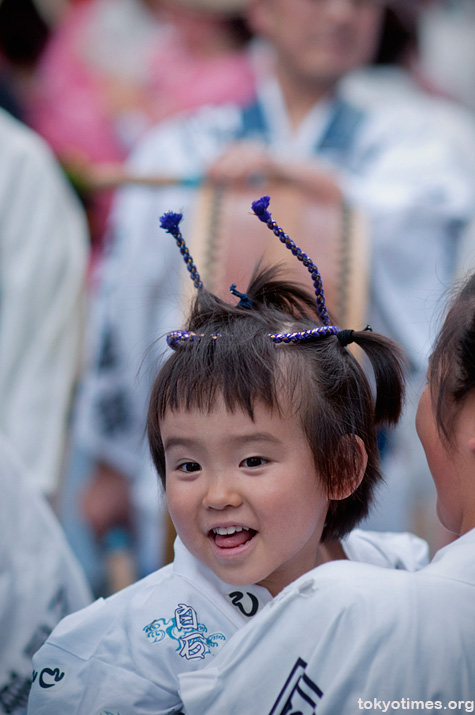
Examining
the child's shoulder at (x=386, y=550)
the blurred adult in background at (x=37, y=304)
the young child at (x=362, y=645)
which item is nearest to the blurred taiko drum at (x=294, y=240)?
the blurred adult in background at (x=37, y=304)

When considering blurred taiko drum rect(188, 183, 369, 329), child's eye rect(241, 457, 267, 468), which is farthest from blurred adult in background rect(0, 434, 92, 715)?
blurred taiko drum rect(188, 183, 369, 329)

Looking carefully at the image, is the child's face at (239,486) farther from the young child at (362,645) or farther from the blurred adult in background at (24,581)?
the blurred adult in background at (24,581)

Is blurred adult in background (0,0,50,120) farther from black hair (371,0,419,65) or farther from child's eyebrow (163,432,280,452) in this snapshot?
child's eyebrow (163,432,280,452)

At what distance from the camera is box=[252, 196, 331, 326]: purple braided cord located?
1121mm

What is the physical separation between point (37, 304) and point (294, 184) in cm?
98

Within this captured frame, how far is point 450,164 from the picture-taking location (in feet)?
10.8

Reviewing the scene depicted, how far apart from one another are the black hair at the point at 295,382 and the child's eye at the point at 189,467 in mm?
79

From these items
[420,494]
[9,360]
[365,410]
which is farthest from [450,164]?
[365,410]

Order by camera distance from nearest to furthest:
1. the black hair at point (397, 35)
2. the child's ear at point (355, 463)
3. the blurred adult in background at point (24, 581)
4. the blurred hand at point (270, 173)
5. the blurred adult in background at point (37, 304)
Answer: the child's ear at point (355, 463) < the blurred adult in background at point (24, 581) < the blurred adult in background at point (37, 304) < the blurred hand at point (270, 173) < the black hair at point (397, 35)

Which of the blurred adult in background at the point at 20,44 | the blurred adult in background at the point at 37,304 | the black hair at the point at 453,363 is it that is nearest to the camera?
the black hair at the point at 453,363

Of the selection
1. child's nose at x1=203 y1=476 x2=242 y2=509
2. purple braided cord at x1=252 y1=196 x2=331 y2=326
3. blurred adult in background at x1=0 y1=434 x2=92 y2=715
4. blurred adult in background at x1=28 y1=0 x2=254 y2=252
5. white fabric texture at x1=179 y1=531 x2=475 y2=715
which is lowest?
blurred adult in background at x1=0 y1=434 x2=92 y2=715

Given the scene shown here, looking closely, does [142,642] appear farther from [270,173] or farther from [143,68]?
[143,68]

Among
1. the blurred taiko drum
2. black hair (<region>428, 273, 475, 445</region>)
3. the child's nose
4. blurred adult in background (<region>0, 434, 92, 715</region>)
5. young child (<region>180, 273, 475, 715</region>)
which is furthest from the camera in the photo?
the blurred taiko drum

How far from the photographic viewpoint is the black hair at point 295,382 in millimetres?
1099
